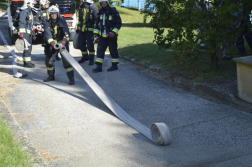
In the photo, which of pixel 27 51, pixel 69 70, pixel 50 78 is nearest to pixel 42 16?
pixel 27 51

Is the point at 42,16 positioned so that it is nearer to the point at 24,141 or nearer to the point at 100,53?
the point at 100,53

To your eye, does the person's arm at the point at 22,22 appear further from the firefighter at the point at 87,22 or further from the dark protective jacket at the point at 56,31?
the dark protective jacket at the point at 56,31

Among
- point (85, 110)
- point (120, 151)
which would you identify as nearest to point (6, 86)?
point (85, 110)

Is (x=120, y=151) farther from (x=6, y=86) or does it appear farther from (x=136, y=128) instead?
(x=6, y=86)

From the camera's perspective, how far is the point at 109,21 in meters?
7.79

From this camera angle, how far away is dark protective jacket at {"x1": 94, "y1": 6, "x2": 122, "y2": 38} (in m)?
7.73

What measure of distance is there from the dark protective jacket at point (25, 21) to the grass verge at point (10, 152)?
500 centimetres

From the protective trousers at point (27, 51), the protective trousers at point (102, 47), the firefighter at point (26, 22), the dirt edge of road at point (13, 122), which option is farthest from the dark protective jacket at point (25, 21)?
the protective trousers at point (102, 47)

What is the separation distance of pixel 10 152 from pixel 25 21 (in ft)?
18.8

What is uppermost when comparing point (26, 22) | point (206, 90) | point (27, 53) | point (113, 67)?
point (26, 22)

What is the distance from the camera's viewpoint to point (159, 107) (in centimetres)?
520

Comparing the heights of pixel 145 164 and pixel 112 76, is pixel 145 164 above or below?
below

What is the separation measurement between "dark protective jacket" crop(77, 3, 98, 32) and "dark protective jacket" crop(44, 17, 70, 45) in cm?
195

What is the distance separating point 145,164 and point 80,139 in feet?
3.47
